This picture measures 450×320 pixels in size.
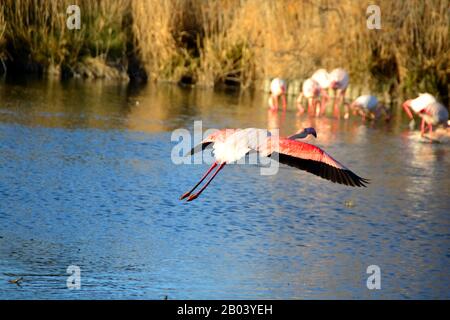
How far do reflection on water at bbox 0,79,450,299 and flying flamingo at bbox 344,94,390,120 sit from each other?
8.52ft

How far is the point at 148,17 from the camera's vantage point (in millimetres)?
20078

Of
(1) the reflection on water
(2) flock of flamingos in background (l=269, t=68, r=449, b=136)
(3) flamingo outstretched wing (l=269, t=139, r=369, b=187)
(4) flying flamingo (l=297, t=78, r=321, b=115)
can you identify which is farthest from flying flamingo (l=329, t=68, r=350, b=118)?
(3) flamingo outstretched wing (l=269, t=139, r=369, b=187)

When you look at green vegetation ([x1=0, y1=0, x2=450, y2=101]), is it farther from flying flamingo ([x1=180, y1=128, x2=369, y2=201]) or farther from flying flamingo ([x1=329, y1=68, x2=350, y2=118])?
flying flamingo ([x1=180, y1=128, x2=369, y2=201])

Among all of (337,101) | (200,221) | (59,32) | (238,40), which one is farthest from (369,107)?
(200,221)

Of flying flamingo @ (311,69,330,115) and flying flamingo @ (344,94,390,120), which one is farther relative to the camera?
flying flamingo @ (311,69,330,115)

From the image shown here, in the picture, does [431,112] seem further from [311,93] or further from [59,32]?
[59,32]

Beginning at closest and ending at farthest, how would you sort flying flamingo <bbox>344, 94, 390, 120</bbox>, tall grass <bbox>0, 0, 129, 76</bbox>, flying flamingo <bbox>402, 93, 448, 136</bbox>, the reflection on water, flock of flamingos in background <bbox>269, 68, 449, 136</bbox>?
the reflection on water
flying flamingo <bbox>402, 93, 448, 136</bbox>
flock of flamingos in background <bbox>269, 68, 449, 136</bbox>
flying flamingo <bbox>344, 94, 390, 120</bbox>
tall grass <bbox>0, 0, 129, 76</bbox>

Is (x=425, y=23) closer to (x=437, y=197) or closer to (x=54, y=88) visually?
(x=54, y=88)

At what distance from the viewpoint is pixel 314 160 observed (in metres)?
6.80

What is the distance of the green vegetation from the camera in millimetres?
18072

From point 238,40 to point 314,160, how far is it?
13.5 metres

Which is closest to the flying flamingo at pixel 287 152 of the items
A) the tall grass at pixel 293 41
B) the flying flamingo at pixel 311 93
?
the flying flamingo at pixel 311 93

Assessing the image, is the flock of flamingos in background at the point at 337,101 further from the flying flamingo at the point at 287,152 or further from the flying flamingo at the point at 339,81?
the flying flamingo at the point at 287,152

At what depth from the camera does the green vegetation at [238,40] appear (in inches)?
711
